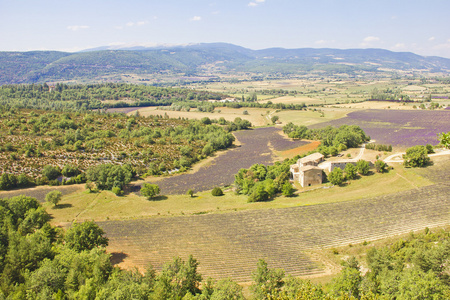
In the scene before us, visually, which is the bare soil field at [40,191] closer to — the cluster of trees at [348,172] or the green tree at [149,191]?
the green tree at [149,191]

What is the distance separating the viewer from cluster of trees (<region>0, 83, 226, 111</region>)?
424 ft

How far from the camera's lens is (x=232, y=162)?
69.2 meters

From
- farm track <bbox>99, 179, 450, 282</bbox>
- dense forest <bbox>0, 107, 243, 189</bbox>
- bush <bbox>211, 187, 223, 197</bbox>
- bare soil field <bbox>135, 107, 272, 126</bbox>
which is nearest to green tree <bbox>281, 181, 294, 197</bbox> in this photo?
farm track <bbox>99, 179, 450, 282</bbox>

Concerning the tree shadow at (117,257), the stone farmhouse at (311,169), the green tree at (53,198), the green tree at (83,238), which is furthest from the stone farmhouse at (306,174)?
the green tree at (53,198)

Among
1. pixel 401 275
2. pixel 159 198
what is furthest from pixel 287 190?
pixel 401 275

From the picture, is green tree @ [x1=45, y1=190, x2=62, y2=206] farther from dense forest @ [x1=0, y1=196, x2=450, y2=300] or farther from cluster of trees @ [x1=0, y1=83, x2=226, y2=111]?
cluster of trees @ [x1=0, y1=83, x2=226, y2=111]

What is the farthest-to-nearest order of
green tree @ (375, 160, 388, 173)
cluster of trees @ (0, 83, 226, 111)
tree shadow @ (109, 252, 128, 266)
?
1. cluster of trees @ (0, 83, 226, 111)
2. green tree @ (375, 160, 388, 173)
3. tree shadow @ (109, 252, 128, 266)

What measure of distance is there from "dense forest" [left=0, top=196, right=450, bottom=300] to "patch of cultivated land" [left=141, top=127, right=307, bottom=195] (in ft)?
88.4

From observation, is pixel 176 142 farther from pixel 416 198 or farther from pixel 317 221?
pixel 416 198

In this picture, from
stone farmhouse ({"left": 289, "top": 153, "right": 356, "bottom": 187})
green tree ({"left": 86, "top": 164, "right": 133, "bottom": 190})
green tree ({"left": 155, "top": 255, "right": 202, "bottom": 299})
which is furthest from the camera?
green tree ({"left": 86, "top": 164, "right": 133, "bottom": 190})

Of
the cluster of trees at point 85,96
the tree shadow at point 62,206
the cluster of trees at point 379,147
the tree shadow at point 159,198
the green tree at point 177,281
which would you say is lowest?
the tree shadow at point 62,206

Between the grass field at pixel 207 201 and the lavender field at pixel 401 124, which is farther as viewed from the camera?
the lavender field at pixel 401 124

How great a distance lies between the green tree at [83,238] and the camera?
30281 mm

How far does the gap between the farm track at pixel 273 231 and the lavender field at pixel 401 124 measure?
31.7 m
